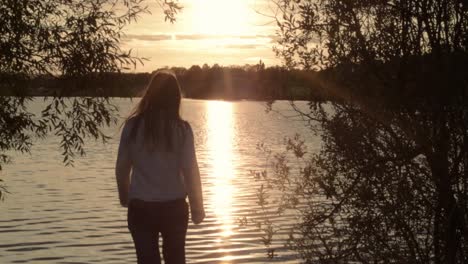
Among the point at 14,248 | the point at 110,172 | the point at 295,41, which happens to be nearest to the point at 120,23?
the point at 295,41

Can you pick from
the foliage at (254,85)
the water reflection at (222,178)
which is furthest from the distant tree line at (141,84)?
the water reflection at (222,178)

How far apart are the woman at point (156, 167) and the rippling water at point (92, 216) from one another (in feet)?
5.68

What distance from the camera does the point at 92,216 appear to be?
2358 cm

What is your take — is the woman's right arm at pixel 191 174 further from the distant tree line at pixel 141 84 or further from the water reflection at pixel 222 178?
the water reflection at pixel 222 178

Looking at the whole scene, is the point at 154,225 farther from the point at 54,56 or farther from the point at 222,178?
the point at 222,178

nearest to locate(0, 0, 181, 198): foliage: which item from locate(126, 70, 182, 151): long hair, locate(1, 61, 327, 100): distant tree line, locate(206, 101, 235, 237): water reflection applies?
locate(1, 61, 327, 100): distant tree line

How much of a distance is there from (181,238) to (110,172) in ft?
99.8

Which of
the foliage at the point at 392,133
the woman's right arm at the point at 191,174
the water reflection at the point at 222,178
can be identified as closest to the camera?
the woman's right arm at the point at 191,174

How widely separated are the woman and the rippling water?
1.73m

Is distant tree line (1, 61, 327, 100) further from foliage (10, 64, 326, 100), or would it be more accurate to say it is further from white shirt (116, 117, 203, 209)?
white shirt (116, 117, 203, 209)

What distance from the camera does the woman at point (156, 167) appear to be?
19.5 ft

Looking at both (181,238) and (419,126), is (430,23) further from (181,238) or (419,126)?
(181,238)

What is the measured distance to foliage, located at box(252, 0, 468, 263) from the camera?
25.1ft

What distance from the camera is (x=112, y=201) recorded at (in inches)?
1056
